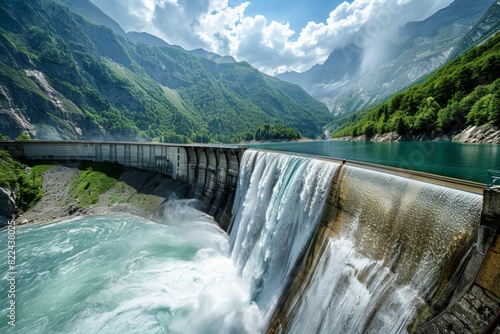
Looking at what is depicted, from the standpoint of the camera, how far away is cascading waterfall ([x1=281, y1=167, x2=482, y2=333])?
5.82 metres

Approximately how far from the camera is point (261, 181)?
17594 millimetres

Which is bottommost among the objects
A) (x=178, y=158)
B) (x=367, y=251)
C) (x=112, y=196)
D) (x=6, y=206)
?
(x=112, y=196)

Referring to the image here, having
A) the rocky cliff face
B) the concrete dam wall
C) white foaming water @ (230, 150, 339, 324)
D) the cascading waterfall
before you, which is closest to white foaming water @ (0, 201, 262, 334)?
white foaming water @ (230, 150, 339, 324)

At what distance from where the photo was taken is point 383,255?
7438mm

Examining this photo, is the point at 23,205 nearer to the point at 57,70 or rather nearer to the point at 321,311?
the point at 321,311

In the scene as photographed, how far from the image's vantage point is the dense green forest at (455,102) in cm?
4538

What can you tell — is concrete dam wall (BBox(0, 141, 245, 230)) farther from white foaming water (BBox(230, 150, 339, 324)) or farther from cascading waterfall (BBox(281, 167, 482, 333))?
cascading waterfall (BBox(281, 167, 482, 333))

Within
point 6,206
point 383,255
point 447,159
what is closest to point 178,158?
point 6,206

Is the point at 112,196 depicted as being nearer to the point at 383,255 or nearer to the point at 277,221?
the point at 277,221

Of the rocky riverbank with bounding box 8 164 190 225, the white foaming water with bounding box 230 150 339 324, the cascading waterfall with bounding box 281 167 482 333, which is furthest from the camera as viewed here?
the rocky riverbank with bounding box 8 164 190 225

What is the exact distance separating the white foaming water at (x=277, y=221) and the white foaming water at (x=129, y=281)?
1290 mm

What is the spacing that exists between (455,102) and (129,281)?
7510 cm

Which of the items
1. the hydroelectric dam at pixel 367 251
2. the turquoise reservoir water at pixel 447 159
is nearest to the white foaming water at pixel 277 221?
the hydroelectric dam at pixel 367 251

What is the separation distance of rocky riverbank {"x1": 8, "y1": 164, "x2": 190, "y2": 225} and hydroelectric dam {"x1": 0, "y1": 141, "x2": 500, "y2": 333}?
17.0 m
